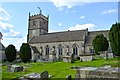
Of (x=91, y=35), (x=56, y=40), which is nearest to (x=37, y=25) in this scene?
(x=56, y=40)

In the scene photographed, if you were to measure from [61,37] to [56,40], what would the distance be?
1.59 metres

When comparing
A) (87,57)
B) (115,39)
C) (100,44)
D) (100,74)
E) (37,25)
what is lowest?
(100,74)

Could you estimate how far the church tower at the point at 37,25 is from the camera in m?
59.5

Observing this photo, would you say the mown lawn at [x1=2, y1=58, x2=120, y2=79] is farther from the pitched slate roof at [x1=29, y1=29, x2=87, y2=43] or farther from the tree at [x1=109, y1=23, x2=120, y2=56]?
the pitched slate roof at [x1=29, y1=29, x2=87, y2=43]

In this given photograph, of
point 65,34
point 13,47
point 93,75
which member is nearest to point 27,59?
point 13,47

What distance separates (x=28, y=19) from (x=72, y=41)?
1982cm

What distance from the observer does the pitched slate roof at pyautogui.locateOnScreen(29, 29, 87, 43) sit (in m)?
49.3

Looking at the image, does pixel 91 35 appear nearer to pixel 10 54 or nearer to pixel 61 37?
pixel 61 37

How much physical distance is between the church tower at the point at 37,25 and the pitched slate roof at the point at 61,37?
2.81m

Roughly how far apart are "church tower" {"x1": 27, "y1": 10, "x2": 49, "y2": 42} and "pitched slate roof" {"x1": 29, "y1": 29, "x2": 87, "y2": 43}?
9.20 ft

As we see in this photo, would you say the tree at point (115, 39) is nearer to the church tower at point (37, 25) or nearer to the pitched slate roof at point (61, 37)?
the pitched slate roof at point (61, 37)

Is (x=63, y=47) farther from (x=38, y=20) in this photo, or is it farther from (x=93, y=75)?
(x=93, y=75)

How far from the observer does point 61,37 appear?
52156 millimetres

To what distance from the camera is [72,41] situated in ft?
160
